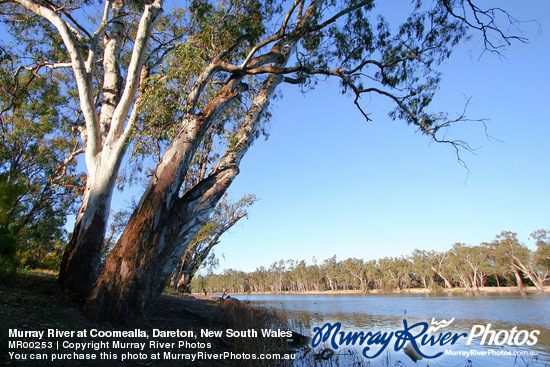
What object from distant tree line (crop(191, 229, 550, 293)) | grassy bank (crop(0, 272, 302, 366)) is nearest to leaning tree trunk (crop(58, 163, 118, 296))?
grassy bank (crop(0, 272, 302, 366))

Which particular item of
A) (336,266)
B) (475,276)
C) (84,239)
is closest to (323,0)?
(84,239)

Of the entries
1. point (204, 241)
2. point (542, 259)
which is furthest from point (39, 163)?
point (542, 259)

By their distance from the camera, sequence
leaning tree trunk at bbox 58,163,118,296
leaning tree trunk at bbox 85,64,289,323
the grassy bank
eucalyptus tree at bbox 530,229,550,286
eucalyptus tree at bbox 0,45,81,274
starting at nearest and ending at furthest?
the grassy bank → leaning tree trunk at bbox 85,64,289,323 → leaning tree trunk at bbox 58,163,118,296 → eucalyptus tree at bbox 0,45,81,274 → eucalyptus tree at bbox 530,229,550,286

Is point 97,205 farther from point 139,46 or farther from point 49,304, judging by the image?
point 139,46

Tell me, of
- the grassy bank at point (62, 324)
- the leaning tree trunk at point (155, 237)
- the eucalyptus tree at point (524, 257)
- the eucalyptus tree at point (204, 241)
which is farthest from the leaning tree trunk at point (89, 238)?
the eucalyptus tree at point (524, 257)

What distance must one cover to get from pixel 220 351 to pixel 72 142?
12.4m

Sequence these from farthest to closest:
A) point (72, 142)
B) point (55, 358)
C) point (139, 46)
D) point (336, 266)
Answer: point (336, 266) → point (72, 142) → point (139, 46) → point (55, 358)

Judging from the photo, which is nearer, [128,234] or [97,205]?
[128,234]

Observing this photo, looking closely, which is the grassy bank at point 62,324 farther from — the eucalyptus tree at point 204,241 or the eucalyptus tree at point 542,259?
the eucalyptus tree at point 542,259

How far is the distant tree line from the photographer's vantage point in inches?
1325

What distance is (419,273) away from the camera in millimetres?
45312

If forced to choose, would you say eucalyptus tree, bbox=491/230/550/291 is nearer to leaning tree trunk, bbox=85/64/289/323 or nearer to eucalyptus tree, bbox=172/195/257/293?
eucalyptus tree, bbox=172/195/257/293

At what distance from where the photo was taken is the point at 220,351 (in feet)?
13.3

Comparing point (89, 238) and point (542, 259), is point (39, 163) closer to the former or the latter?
point (89, 238)
